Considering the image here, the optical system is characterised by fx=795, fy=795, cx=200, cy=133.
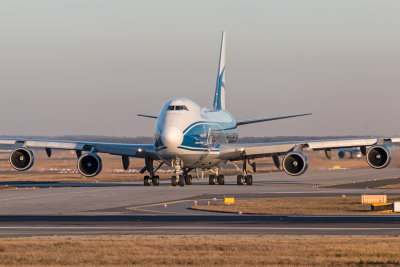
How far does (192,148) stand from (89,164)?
889 centimetres

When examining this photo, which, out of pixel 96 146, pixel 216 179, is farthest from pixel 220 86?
pixel 96 146

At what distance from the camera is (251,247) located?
27547mm

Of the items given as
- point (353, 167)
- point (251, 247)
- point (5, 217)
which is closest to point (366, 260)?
A: point (251, 247)

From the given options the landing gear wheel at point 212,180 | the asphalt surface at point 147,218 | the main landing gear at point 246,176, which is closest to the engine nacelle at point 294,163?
the asphalt surface at point 147,218

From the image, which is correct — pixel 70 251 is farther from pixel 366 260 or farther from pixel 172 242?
pixel 366 260

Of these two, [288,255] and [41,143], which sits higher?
[41,143]

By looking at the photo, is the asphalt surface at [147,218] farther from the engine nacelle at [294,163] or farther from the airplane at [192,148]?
the airplane at [192,148]

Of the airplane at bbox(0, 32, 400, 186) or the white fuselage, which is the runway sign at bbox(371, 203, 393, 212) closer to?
the airplane at bbox(0, 32, 400, 186)

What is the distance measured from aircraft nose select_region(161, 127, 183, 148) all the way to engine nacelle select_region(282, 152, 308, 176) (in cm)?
873

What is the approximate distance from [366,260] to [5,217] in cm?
2329

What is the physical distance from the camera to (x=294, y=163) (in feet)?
214

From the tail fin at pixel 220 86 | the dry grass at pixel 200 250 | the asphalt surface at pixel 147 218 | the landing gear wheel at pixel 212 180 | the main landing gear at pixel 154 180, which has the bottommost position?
the dry grass at pixel 200 250

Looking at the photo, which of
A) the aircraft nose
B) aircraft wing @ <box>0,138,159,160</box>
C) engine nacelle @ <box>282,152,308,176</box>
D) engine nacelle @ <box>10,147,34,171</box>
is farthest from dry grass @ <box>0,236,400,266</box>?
engine nacelle @ <box>10,147,34,171</box>

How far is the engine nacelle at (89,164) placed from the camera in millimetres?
67000
